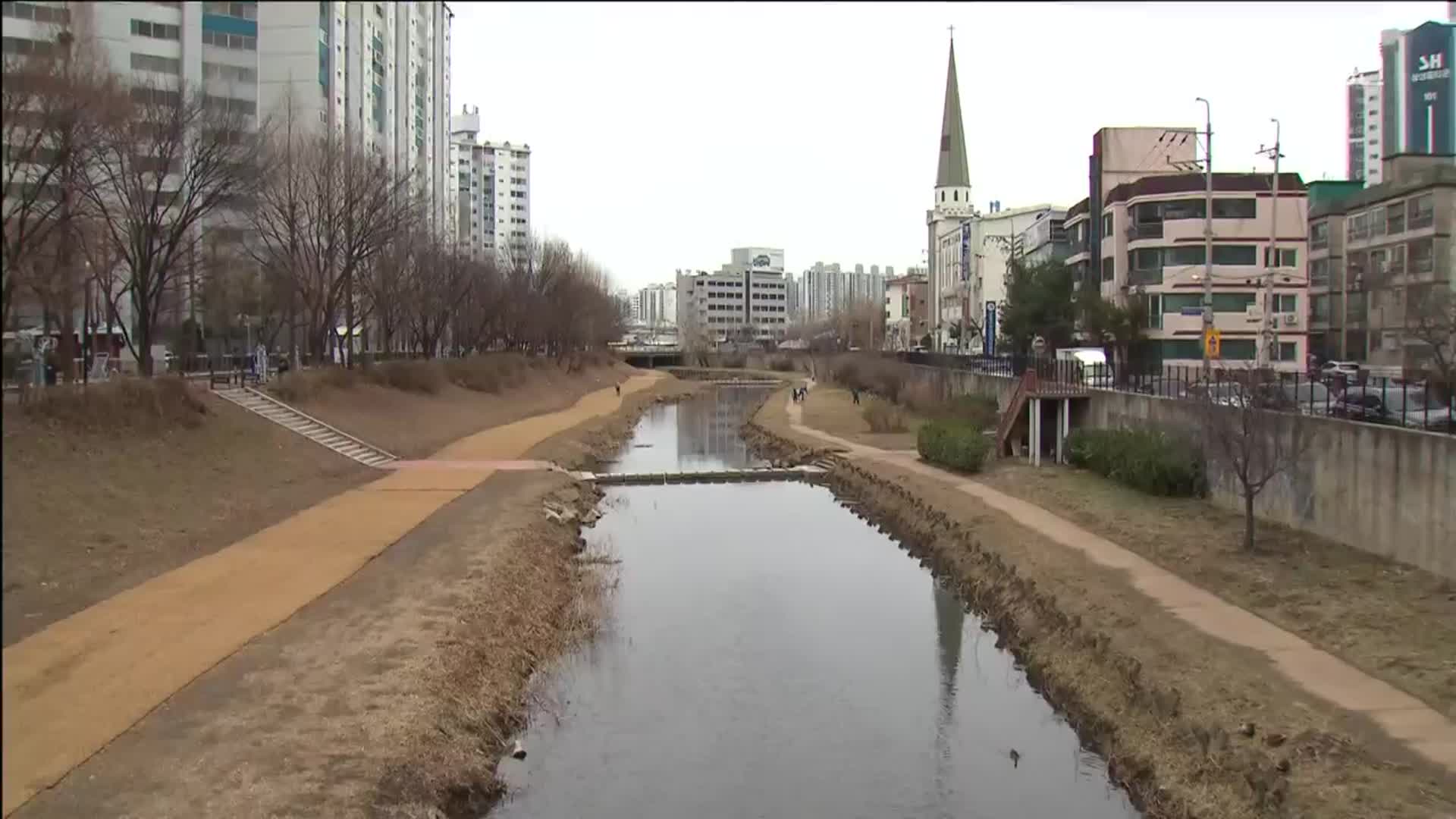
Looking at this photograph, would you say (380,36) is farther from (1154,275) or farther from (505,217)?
(505,217)

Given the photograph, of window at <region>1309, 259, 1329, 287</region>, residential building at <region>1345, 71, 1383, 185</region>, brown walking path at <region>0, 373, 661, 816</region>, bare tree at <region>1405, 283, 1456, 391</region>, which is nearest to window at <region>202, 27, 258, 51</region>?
brown walking path at <region>0, 373, 661, 816</region>

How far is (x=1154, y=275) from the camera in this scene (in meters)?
60.6

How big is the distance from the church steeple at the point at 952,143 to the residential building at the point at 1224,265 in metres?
82.5

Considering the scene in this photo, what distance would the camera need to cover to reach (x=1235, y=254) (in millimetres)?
59969

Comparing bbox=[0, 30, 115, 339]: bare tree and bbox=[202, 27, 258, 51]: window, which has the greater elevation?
bbox=[202, 27, 258, 51]: window

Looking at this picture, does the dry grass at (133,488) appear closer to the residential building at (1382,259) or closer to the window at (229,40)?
the residential building at (1382,259)

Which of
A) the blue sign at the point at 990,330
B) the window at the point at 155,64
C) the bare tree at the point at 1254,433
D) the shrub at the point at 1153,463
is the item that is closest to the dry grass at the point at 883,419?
the shrub at the point at 1153,463

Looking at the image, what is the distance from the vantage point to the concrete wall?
18953 millimetres

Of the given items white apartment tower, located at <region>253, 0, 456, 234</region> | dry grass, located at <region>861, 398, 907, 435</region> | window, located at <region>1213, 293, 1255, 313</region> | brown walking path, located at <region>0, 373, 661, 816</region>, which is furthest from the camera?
white apartment tower, located at <region>253, 0, 456, 234</region>

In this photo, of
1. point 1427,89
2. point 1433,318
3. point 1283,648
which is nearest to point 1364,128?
point 1427,89

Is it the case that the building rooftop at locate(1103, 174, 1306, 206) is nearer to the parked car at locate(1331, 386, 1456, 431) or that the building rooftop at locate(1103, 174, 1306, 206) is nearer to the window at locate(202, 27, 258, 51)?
the parked car at locate(1331, 386, 1456, 431)

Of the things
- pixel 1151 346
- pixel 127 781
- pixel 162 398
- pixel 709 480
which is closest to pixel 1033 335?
pixel 1151 346

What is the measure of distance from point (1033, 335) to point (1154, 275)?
8.64 m

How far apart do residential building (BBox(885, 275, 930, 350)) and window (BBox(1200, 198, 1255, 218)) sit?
81.9 meters
